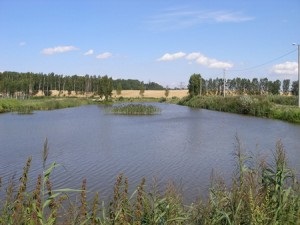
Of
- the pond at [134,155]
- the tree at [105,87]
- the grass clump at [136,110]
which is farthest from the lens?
the tree at [105,87]

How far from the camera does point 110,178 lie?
11.9 m

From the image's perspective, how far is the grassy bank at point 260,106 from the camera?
118ft

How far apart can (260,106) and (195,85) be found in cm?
4138

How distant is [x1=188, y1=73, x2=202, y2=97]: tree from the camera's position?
279 ft

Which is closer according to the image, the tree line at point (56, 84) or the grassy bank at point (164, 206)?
the grassy bank at point (164, 206)

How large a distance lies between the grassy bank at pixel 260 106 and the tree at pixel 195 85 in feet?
65.5

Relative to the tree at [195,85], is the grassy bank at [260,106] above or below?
below

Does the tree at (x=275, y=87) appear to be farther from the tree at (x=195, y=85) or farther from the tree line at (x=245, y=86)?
the tree at (x=195, y=85)

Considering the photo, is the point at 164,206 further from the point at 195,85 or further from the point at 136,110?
the point at 195,85

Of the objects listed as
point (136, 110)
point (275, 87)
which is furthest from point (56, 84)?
point (136, 110)

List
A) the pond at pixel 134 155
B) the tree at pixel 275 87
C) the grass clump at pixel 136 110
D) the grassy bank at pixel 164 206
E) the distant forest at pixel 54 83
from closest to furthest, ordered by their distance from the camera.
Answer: the grassy bank at pixel 164 206, the pond at pixel 134 155, the grass clump at pixel 136 110, the distant forest at pixel 54 83, the tree at pixel 275 87

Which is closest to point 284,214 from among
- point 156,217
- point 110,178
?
point 156,217

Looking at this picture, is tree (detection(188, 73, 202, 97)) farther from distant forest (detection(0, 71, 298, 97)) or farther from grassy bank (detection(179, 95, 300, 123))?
grassy bank (detection(179, 95, 300, 123))

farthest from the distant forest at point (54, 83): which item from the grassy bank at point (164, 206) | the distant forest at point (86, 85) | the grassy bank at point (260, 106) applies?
the grassy bank at point (164, 206)
